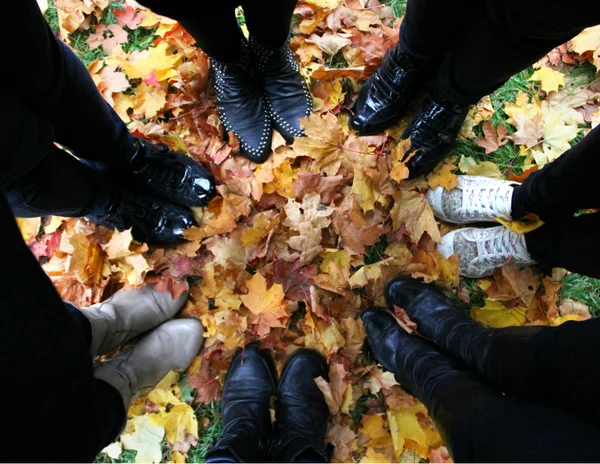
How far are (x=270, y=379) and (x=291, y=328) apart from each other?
21 centimetres

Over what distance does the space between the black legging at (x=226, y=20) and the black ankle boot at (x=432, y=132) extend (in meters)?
0.62

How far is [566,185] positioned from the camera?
45.1 inches

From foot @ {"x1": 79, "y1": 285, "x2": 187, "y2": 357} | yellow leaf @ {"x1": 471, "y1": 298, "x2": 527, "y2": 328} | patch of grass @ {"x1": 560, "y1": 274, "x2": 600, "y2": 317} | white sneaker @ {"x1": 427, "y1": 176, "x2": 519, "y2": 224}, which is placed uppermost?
white sneaker @ {"x1": 427, "y1": 176, "x2": 519, "y2": 224}

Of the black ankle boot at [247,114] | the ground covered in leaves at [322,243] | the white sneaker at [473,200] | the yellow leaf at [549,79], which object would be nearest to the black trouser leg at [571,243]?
the white sneaker at [473,200]

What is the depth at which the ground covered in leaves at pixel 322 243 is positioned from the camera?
1535mm

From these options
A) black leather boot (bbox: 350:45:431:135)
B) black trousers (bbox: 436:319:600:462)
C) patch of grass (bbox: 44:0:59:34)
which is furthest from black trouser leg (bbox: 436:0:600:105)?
patch of grass (bbox: 44:0:59:34)

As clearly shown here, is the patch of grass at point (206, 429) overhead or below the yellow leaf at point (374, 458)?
below

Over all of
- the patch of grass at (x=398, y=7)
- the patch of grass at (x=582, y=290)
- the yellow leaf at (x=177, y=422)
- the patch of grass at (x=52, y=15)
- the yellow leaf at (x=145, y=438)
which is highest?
the patch of grass at (x=398, y=7)

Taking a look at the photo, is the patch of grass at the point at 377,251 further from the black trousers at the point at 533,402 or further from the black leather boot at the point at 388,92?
the black trousers at the point at 533,402

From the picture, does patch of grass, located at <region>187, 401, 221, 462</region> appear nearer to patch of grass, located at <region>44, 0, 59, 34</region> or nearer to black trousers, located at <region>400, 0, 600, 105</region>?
black trousers, located at <region>400, 0, 600, 105</region>

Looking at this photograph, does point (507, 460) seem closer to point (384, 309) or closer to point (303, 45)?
point (384, 309)

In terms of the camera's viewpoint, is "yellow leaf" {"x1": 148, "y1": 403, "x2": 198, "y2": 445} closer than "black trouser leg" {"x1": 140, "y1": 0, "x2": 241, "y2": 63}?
No

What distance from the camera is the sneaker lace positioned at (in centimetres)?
147

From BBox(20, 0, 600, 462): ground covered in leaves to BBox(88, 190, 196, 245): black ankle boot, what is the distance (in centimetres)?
5
